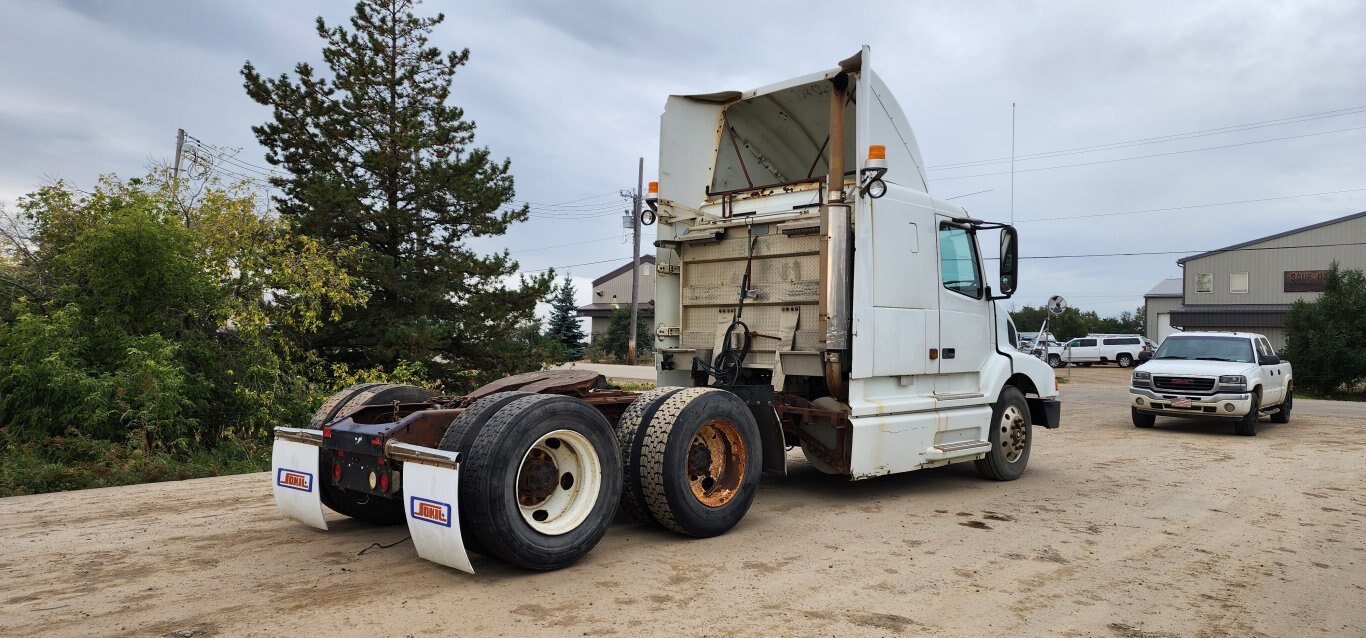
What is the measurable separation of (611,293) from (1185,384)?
197ft

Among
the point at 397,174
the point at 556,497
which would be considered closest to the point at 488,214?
the point at 397,174

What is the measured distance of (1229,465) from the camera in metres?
10.3

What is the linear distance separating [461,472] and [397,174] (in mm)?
13272

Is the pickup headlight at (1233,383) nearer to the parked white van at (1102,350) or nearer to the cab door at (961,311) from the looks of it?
the cab door at (961,311)

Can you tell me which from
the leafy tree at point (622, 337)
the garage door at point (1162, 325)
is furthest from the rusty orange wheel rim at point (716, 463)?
the garage door at point (1162, 325)

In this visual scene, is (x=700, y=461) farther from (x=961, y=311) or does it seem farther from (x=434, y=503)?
(x=961, y=311)

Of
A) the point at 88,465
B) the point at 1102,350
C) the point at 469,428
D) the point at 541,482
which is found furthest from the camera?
the point at 1102,350

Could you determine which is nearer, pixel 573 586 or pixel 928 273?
pixel 573 586

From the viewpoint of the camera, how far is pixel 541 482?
5.04 metres

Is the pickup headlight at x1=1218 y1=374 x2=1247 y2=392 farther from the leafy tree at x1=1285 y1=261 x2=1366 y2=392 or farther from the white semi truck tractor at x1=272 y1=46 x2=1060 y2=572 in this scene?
the leafy tree at x1=1285 y1=261 x2=1366 y2=392

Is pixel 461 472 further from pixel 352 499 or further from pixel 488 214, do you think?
pixel 488 214

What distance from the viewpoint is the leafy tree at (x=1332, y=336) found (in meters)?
26.6

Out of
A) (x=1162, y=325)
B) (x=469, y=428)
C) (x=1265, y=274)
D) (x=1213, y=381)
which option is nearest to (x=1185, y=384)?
(x=1213, y=381)

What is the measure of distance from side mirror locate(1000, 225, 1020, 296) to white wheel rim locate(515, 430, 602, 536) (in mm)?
5104
